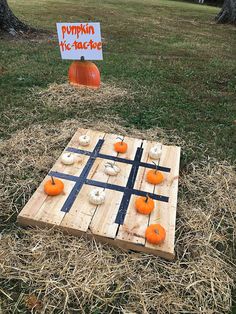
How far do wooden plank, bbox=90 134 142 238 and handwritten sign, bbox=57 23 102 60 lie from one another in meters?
1.56

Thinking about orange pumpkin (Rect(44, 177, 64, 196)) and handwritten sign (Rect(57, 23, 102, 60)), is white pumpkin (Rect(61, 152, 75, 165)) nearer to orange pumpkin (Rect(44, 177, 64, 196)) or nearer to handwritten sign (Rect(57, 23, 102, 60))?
orange pumpkin (Rect(44, 177, 64, 196))

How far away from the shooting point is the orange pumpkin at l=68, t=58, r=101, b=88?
4684 mm

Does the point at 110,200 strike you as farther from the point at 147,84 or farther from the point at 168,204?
the point at 147,84

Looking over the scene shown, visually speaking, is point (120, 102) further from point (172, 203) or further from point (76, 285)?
point (76, 285)

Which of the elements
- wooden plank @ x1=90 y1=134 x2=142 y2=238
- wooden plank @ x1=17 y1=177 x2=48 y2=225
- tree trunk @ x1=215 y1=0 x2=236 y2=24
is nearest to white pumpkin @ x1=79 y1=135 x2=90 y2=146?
wooden plank @ x1=90 y1=134 x2=142 y2=238

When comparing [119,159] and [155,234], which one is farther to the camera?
[119,159]

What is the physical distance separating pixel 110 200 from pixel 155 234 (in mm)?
559

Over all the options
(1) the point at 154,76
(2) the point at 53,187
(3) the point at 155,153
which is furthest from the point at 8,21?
(2) the point at 53,187

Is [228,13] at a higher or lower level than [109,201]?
lower

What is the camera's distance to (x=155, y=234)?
2.44m

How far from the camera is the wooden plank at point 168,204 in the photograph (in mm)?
2486

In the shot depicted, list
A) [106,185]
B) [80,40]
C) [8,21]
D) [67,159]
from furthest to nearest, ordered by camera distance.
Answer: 1. [8,21]
2. [80,40]
3. [67,159]
4. [106,185]

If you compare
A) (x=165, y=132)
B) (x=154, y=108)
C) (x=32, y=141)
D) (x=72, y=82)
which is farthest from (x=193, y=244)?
(x=72, y=82)

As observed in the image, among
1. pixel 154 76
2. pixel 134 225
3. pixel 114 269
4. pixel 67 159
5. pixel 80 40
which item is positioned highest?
pixel 80 40
